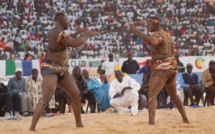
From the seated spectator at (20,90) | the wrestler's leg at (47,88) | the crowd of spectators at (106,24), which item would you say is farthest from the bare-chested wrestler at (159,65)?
the crowd of spectators at (106,24)

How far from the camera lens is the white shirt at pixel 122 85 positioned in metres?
15.6

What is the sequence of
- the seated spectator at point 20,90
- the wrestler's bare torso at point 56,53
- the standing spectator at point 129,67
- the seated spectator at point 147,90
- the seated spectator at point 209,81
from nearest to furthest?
the wrestler's bare torso at point 56,53, the seated spectator at point 20,90, the seated spectator at point 147,90, the seated spectator at point 209,81, the standing spectator at point 129,67

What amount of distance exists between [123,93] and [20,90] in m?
2.71

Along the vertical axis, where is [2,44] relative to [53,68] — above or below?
above

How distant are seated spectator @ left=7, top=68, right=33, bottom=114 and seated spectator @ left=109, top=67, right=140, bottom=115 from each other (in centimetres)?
218

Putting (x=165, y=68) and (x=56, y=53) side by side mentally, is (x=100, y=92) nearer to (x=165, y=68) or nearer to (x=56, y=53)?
(x=165, y=68)

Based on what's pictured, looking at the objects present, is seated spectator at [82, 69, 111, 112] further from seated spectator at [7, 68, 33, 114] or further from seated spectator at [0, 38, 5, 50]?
seated spectator at [0, 38, 5, 50]

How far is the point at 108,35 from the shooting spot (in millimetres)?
32062

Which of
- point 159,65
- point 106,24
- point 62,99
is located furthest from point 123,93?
point 106,24

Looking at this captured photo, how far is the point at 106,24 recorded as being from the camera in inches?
1330

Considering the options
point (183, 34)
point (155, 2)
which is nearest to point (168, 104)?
point (183, 34)

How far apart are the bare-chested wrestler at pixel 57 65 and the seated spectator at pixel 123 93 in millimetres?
4733

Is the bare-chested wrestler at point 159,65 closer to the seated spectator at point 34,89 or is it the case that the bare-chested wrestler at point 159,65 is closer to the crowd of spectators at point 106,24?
the seated spectator at point 34,89

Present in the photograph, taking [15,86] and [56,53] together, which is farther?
[15,86]
